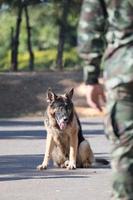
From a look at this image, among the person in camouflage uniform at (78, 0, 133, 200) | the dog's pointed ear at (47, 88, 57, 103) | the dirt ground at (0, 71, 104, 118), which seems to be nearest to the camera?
the person in camouflage uniform at (78, 0, 133, 200)

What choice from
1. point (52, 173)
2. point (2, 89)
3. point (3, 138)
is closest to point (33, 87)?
point (2, 89)

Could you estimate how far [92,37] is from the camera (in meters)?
5.26

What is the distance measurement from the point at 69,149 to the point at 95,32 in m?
6.87

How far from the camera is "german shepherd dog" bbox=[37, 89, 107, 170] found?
38.1ft

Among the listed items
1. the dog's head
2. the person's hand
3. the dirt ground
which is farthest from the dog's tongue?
the dirt ground

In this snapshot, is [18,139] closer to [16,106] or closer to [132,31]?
[16,106]

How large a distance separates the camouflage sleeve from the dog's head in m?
6.18

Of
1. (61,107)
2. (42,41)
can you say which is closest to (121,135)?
Answer: (61,107)

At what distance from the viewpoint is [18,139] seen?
18.7 meters

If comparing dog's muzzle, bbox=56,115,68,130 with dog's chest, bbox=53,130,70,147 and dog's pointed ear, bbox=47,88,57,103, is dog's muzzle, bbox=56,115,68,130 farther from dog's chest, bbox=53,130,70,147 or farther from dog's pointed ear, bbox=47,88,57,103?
dog's pointed ear, bbox=47,88,57,103

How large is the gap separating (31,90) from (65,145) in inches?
756

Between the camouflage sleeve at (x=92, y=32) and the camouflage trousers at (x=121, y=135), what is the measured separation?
0.85 feet

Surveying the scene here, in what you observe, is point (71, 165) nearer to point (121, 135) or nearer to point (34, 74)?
point (121, 135)

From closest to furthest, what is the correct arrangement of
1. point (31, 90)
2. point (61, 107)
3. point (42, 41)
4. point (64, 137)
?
point (61, 107), point (64, 137), point (31, 90), point (42, 41)
